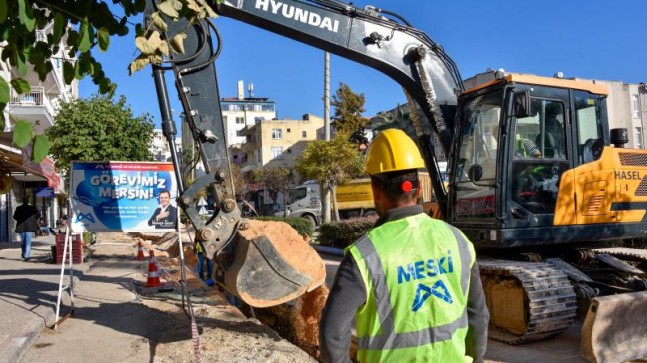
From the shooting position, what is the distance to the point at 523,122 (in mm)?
6566

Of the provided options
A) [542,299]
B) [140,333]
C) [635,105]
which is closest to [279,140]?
[635,105]

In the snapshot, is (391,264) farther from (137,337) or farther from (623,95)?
(623,95)

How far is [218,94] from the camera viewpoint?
5.72m

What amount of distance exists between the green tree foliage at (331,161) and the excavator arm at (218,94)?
702 inches

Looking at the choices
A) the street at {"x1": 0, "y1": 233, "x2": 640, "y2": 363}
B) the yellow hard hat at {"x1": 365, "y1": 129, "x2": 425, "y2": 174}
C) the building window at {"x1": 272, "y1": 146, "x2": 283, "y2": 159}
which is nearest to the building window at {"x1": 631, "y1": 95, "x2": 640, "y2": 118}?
the building window at {"x1": 272, "y1": 146, "x2": 283, "y2": 159}

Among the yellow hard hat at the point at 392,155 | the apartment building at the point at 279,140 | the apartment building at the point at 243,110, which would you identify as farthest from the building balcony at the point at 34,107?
the apartment building at the point at 243,110

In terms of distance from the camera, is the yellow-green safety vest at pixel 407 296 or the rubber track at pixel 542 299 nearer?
the yellow-green safety vest at pixel 407 296

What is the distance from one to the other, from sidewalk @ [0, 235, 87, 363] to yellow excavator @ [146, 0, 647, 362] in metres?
2.46

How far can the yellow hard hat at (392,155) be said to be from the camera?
2.22 meters

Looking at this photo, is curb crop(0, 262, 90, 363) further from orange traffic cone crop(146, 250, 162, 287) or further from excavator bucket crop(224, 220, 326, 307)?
excavator bucket crop(224, 220, 326, 307)

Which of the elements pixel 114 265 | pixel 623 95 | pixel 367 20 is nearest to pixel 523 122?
pixel 367 20

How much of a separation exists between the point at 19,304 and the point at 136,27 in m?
5.82

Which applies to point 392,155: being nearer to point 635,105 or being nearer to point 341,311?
point 341,311

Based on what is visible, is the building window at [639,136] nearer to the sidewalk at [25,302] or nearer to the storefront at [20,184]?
the storefront at [20,184]
